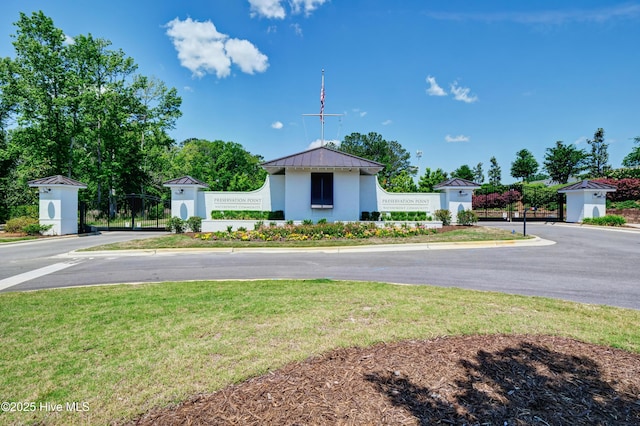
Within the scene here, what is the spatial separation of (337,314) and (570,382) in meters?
2.75

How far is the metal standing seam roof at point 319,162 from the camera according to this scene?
1923cm

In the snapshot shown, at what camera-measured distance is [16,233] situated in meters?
17.5

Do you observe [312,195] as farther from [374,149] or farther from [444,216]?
[374,149]

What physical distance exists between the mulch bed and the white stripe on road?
7679mm

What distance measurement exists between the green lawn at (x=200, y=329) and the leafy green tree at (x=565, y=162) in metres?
62.0

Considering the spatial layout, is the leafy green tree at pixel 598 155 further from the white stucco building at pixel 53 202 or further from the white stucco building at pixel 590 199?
the white stucco building at pixel 53 202

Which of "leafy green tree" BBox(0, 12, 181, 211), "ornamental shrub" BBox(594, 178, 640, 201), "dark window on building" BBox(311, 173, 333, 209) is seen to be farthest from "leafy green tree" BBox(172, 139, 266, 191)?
"ornamental shrub" BBox(594, 178, 640, 201)

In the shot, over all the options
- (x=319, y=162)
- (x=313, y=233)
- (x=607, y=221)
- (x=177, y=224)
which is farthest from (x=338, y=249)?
(x=607, y=221)

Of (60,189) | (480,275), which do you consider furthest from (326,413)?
(60,189)

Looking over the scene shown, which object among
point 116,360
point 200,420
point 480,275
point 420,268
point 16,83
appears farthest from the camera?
point 16,83

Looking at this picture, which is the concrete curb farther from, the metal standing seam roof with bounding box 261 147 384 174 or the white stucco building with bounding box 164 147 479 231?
the metal standing seam roof with bounding box 261 147 384 174

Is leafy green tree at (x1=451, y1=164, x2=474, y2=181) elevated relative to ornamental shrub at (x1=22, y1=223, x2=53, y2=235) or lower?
elevated

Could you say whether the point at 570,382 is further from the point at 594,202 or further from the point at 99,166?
the point at 99,166

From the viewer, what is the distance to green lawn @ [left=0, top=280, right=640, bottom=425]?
294 cm
